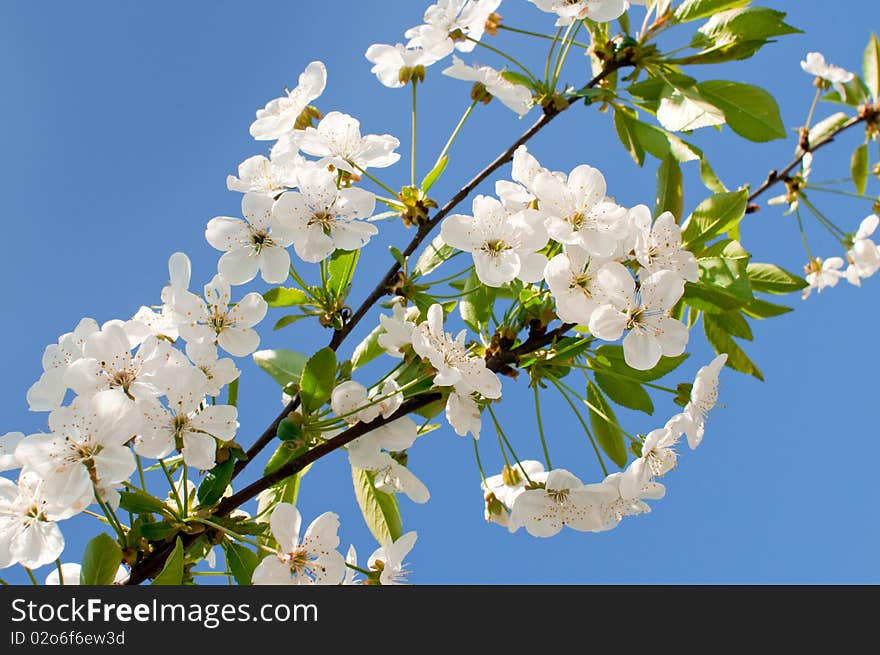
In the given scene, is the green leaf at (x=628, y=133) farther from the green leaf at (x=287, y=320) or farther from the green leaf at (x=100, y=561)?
the green leaf at (x=100, y=561)

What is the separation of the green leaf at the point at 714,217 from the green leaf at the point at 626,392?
1.05 ft

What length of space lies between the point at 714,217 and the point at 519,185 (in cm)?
43

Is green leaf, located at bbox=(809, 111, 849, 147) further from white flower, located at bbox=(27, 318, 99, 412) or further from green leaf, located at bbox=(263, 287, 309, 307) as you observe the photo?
white flower, located at bbox=(27, 318, 99, 412)

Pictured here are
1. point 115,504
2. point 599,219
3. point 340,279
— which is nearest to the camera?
point 115,504

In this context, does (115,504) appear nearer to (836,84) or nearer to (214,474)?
(214,474)

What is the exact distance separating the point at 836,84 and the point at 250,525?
104 inches

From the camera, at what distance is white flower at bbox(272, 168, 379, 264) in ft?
4.74

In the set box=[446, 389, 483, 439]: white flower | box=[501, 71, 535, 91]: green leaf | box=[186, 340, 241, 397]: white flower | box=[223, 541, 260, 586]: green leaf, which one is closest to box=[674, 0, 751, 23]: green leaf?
box=[501, 71, 535, 91]: green leaf

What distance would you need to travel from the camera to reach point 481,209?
1385mm

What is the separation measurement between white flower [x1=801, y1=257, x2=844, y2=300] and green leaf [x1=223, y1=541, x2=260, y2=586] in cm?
301

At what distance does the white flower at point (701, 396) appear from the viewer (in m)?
1.46

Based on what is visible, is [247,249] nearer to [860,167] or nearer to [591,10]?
[591,10]
